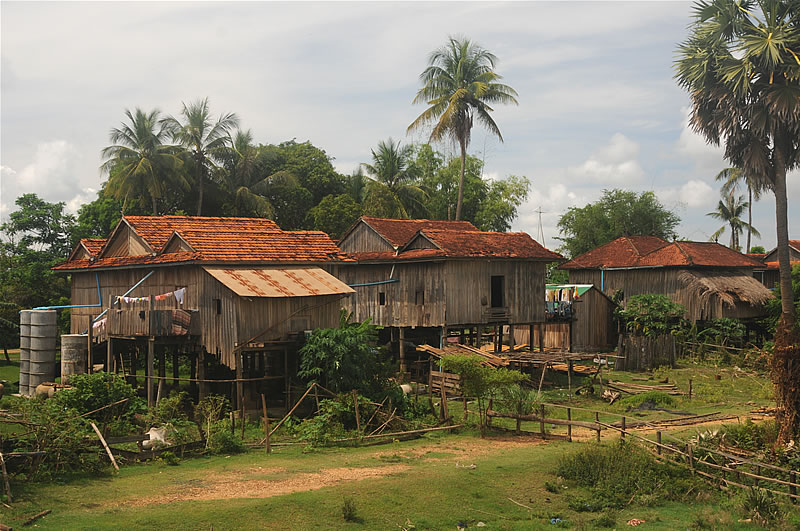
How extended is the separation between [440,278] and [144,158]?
20.7m

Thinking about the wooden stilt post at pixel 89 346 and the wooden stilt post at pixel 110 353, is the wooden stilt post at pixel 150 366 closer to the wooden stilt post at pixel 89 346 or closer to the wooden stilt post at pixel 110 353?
the wooden stilt post at pixel 110 353

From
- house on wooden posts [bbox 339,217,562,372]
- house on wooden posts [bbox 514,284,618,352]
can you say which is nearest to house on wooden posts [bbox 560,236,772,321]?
house on wooden posts [bbox 514,284,618,352]

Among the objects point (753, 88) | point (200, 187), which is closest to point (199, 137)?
point (200, 187)

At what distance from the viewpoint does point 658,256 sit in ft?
133

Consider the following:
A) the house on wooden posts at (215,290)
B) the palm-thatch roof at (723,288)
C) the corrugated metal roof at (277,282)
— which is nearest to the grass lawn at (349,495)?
the house on wooden posts at (215,290)

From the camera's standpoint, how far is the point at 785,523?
520 inches

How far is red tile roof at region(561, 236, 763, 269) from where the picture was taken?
3956cm

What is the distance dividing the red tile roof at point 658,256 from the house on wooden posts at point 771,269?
1.35 m

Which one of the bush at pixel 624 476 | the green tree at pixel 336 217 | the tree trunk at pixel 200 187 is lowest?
the bush at pixel 624 476

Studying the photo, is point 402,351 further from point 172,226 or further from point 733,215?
point 733,215

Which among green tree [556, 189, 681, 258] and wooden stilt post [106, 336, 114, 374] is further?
green tree [556, 189, 681, 258]

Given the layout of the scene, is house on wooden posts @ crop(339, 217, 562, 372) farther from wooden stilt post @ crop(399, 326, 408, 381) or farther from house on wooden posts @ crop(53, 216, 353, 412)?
house on wooden posts @ crop(53, 216, 353, 412)

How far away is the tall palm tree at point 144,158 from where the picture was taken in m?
42.6

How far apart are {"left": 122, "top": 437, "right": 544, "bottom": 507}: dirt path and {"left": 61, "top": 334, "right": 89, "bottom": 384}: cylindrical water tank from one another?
12.3 meters
